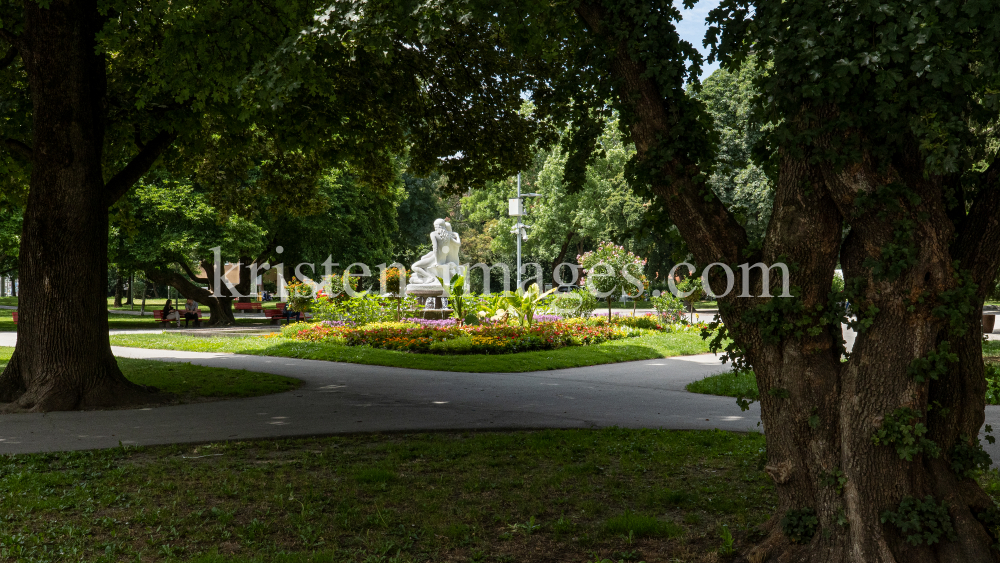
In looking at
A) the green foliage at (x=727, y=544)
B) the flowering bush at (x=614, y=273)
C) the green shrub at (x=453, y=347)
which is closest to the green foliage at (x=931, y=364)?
the green foliage at (x=727, y=544)

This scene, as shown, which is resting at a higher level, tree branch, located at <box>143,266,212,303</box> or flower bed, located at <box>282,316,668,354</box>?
tree branch, located at <box>143,266,212,303</box>

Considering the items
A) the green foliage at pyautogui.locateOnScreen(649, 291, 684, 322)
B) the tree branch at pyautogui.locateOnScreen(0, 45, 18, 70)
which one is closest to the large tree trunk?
the tree branch at pyautogui.locateOnScreen(0, 45, 18, 70)

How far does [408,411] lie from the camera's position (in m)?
9.34

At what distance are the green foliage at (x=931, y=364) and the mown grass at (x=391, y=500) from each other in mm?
1487

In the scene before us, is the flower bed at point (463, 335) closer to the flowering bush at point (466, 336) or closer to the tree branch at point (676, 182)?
the flowering bush at point (466, 336)

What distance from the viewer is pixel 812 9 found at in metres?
3.38

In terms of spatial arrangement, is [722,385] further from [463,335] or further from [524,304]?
[524,304]

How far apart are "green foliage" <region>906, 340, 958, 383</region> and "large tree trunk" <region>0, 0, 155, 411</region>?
913cm

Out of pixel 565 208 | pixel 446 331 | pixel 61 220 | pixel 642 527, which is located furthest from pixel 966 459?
pixel 565 208

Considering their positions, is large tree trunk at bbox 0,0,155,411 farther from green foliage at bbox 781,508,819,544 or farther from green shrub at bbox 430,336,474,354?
green foliage at bbox 781,508,819,544

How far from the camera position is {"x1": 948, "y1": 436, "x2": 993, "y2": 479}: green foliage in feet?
13.0

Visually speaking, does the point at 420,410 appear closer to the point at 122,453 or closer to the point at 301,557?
the point at 122,453

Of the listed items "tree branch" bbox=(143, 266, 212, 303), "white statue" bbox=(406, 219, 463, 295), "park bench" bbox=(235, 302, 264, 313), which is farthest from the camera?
"park bench" bbox=(235, 302, 264, 313)

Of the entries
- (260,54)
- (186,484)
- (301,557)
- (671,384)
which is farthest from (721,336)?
(671,384)
